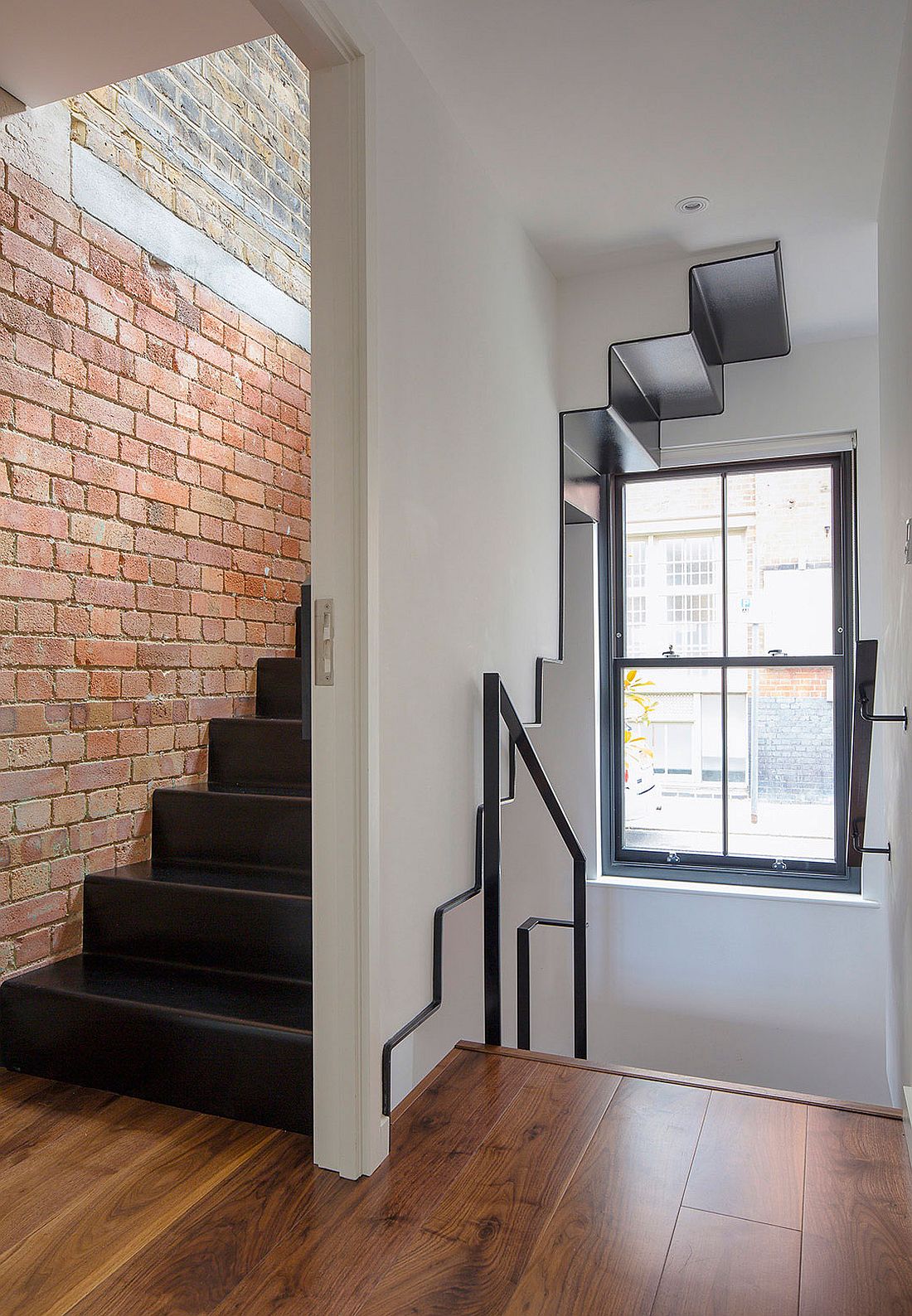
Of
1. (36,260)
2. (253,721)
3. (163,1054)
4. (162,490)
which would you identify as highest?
(36,260)

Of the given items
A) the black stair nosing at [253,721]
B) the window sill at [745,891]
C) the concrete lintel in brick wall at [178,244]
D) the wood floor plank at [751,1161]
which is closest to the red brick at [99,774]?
the black stair nosing at [253,721]

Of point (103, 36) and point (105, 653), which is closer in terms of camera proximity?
point (103, 36)

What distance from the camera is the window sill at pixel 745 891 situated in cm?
357

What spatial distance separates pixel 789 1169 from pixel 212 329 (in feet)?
9.22

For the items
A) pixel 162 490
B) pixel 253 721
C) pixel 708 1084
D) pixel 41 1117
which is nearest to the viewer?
pixel 41 1117

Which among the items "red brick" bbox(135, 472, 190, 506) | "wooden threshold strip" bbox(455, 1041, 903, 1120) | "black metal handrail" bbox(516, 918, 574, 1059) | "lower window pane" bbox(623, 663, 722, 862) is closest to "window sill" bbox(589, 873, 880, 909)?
"lower window pane" bbox(623, 663, 722, 862)

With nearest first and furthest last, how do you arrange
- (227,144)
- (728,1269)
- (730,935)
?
1. (728,1269)
2. (227,144)
3. (730,935)

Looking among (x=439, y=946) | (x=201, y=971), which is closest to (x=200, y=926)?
(x=201, y=971)

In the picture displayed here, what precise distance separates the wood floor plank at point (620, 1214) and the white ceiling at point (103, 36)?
7.76 feet

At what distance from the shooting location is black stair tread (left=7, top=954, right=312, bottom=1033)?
6.45 feet

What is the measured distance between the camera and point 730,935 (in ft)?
12.3

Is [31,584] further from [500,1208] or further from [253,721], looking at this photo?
[500,1208]

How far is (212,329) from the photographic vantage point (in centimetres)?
302

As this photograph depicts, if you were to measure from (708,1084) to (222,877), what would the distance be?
131 centimetres
